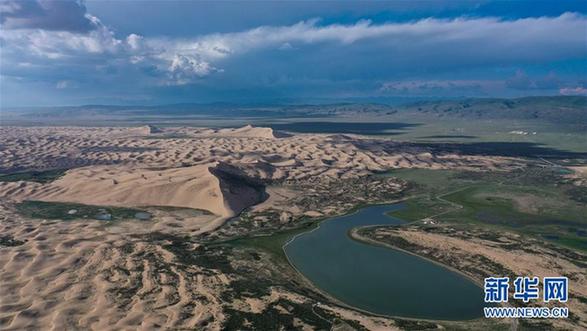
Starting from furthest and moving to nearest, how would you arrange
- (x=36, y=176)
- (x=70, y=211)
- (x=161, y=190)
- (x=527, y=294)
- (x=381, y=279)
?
(x=36, y=176)
(x=161, y=190)
(x=70, y=211)
(x=381, y=279)
(x=527, y=294)

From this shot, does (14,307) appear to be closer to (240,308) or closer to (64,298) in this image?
(64,298)

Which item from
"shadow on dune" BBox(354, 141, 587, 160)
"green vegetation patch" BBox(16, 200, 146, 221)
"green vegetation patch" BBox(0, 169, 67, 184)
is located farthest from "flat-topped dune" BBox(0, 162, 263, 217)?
"shadow on dune" BBox(354, 141, 587, 160)

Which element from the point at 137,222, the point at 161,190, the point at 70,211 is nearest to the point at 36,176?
the point at 70,211

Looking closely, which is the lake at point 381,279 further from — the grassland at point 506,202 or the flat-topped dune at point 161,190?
the flat-topped dune at point 161,190

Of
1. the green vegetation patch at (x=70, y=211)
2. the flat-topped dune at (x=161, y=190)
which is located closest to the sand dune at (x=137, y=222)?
the flat-topped dune at (x=161, y=190)

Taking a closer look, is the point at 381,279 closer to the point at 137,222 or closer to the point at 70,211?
the point at 137,222

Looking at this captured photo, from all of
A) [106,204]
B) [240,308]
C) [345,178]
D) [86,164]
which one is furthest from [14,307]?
[86,164]
